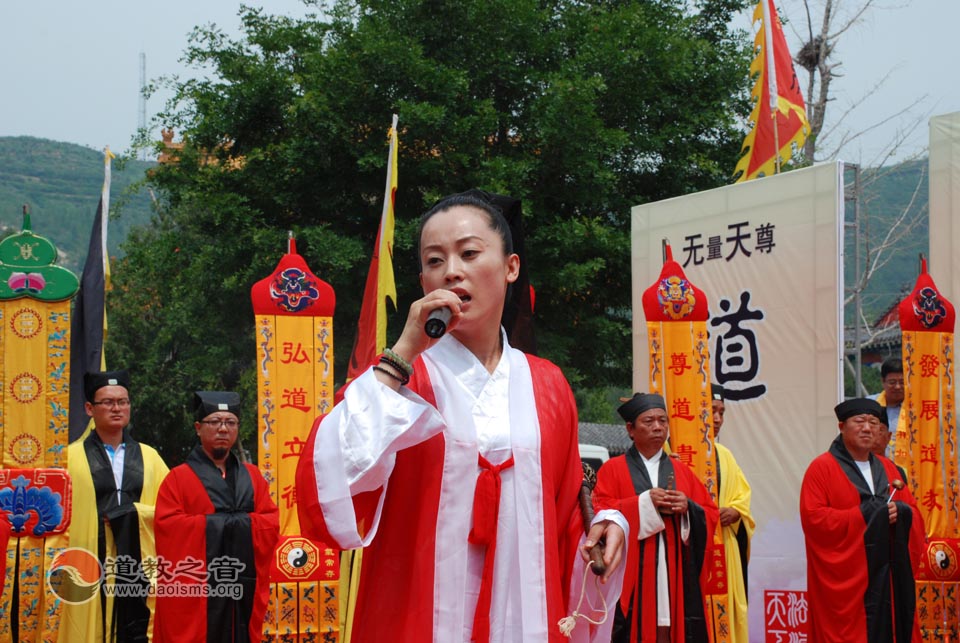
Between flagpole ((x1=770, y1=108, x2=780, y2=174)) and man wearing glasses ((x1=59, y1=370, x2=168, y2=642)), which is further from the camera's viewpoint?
flagpole ((x1=770, y1=108, x2=780, y2=174))

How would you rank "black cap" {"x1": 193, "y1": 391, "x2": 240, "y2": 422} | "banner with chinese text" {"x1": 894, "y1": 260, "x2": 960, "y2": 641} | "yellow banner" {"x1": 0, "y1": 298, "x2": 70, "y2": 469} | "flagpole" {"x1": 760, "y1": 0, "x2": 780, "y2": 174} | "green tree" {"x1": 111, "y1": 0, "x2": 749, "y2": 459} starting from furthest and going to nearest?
1. "green tree" {"x1": 111, "y1": 0, "x2": 749, "y2": 459}
2. "flagpole" {"x1": 760, "y1": 0, "x2": 780, "y2": 174}
3. "banner with chinese text" {"x1": 894, "y1": 260, "x2": 960, "y2": 641}
4. "black cap" {"x1": 193, "y1": 391, "x2": 240, "y2": 422}
5. "yellow banner" {"x1": 0, "y1": 298, "x2": 70, "y2": 469}

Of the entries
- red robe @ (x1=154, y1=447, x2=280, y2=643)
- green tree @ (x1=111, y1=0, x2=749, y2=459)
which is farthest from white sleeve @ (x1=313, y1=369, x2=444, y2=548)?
green tree @ (x1=111, y1=0, x2=749, y2=459)

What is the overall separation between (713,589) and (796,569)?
103 cm

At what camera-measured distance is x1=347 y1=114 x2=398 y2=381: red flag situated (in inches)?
271

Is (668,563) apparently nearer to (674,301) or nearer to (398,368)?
(674,301)

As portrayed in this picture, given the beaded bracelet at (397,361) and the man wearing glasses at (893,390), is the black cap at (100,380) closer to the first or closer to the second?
the beaded bracelet at (397,361)

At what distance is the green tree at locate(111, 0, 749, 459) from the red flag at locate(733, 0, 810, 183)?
226 cm

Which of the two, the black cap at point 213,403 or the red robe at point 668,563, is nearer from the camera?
the red robe at point 668,563

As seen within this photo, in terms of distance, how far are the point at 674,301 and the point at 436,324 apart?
463 cm

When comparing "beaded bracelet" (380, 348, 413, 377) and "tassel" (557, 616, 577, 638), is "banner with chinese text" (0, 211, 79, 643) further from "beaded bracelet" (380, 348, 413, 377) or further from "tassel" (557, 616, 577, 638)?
"tassel" (557, 616, 577, 638)

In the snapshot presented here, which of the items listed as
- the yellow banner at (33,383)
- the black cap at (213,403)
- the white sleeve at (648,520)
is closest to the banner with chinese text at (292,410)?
the black cap at (213,403)

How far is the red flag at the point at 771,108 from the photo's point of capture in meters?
8.67

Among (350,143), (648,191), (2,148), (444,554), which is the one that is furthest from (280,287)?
(2,148)

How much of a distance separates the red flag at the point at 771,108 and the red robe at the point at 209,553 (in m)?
4.83
